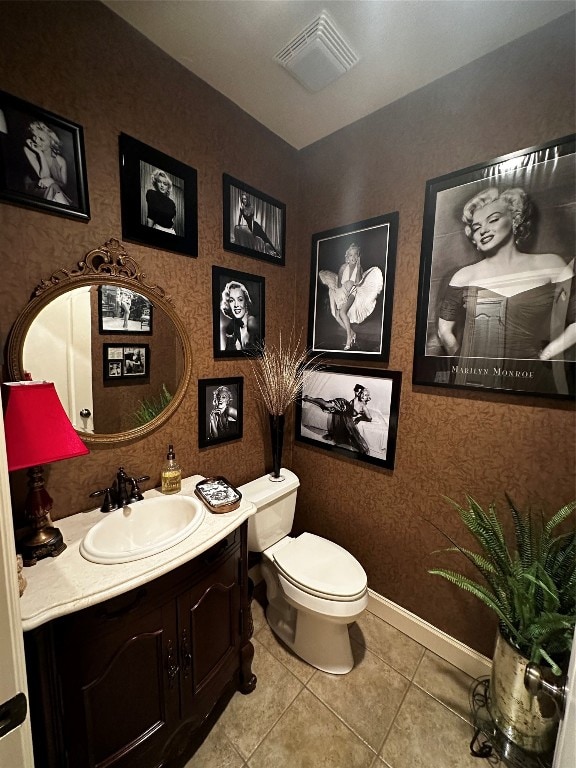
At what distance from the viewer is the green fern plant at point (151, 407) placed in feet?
4.32

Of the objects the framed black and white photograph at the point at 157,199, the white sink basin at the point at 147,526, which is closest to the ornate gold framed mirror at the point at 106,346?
the framed black and white photograph at the point at 157,199

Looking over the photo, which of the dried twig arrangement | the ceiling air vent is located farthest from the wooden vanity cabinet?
the ceiling air vent

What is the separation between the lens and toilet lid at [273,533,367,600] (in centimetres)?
132

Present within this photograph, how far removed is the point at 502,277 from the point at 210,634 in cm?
184

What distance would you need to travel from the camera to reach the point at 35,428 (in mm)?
868

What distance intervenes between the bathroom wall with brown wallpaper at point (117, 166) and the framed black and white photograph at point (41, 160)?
1.3 inches

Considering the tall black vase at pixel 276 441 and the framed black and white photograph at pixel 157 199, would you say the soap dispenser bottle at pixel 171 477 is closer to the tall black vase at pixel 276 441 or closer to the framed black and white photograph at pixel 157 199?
the tall black vase at pixel 276 441

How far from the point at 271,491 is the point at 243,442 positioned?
1.10 ft

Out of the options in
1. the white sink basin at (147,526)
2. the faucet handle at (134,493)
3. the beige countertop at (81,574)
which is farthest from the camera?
the faucet handle at (134,493)

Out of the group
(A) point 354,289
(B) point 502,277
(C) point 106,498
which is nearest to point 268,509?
(C) point 106,498

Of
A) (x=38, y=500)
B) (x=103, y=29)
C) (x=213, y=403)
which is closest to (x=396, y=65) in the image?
(x=103, y=29)

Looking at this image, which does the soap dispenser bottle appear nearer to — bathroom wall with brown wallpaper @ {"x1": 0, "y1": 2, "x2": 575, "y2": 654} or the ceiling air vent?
bathroom wall with brown wallpaper @ {"x1": 0, "y1": 2, "x2": 575, "y2": 654}

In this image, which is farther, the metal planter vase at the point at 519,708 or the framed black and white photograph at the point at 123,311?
the framed black and white photograph at the point at 123,311

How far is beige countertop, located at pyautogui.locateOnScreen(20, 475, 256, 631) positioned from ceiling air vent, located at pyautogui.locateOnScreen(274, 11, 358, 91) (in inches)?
74.9
